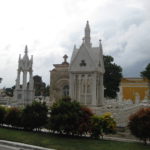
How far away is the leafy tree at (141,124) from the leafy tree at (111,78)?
3638cm

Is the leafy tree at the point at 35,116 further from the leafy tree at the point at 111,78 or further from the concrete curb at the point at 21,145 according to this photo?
the leafy tree at the point at 111,78

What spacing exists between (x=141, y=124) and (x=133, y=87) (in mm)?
45651

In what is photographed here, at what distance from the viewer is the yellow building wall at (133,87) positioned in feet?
179

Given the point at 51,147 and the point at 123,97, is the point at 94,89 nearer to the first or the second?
the point at 51,147

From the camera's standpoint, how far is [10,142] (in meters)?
10.5

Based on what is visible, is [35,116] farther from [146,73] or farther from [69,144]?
[146,73]

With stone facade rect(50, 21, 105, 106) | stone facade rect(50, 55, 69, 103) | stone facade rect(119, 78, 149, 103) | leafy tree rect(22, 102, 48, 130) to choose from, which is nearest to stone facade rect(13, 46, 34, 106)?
stone facade rect(50, 55, 69, 103)

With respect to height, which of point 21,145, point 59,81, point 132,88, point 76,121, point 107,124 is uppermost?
point 132,88

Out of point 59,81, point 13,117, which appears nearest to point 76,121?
point 13,117

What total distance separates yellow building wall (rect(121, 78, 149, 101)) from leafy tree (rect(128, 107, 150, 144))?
44262 mm

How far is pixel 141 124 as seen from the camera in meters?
10.9

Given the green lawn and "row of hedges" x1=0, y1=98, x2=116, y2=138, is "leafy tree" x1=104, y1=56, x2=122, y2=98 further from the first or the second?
the green lawn

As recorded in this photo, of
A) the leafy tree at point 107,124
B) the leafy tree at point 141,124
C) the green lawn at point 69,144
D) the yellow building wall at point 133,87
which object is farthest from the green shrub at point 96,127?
the yellow building wall at point 133,87

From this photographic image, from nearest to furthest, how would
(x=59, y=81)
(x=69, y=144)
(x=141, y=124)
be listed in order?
(x=69, y=144) → (x=141, y=124) → (x=59, y=81)
